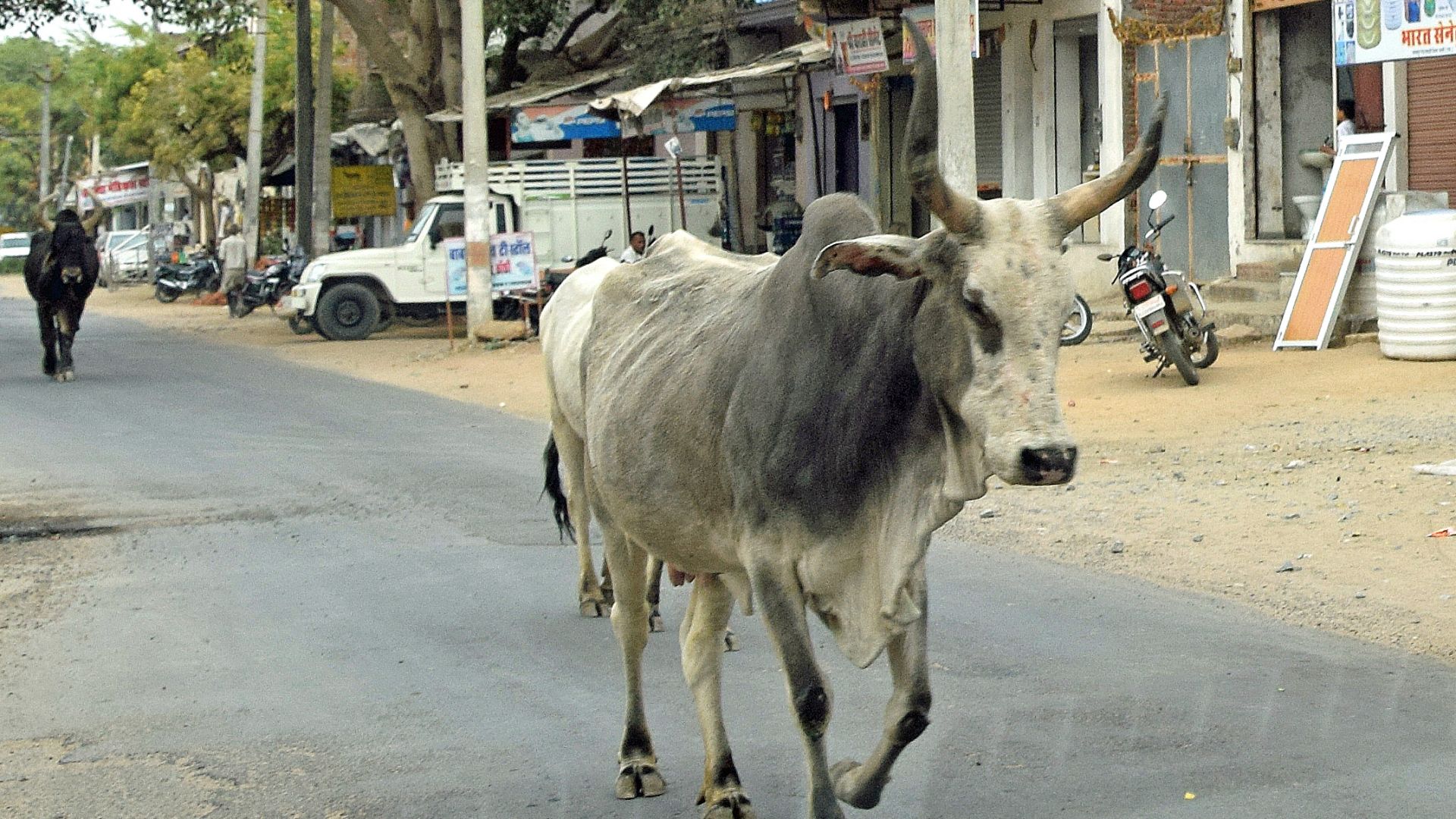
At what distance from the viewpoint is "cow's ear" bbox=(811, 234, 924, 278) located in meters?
3.68

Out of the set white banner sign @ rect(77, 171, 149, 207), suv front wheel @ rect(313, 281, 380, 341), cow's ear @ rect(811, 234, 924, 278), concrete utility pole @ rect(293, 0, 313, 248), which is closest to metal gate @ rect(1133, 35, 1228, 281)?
suv front wheel @ rect(313, 281, 380, 341)

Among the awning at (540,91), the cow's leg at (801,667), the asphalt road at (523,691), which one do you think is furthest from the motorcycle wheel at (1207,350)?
the awning at (540,91)

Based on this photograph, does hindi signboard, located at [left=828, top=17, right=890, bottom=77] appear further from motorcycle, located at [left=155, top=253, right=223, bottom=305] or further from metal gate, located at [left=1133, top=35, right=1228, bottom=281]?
motorcycle, located at [left=155, top=253, right=223, bottom=305]

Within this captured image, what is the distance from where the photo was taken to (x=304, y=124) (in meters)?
29.5

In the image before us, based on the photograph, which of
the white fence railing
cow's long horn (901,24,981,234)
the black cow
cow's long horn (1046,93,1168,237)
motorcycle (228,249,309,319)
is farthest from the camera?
motorcycle (228,249,309,319)

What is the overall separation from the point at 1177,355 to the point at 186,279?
28108mm

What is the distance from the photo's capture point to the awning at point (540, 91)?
2434cm

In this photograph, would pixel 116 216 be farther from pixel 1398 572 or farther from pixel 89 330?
pixel 1398 572

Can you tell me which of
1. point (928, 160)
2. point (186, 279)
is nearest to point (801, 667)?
point (928, 160)

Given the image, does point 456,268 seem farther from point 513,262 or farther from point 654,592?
point 654,592

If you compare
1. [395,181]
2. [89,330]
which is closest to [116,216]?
[395,181]

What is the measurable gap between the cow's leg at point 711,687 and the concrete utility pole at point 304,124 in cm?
2501

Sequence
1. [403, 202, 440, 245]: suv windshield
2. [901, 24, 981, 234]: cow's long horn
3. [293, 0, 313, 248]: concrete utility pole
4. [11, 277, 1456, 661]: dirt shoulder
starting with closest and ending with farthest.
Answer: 1. [901, 24, 981, 234]: cow's long horn
2. [11, 277, 1456, 661]: dirt shoulder
3. [403, 202, 440, 245]: suv windshield
4. [293, 0, 313, 248]: concrete utility pole

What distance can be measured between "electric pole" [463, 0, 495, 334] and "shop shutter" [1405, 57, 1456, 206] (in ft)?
32.1
